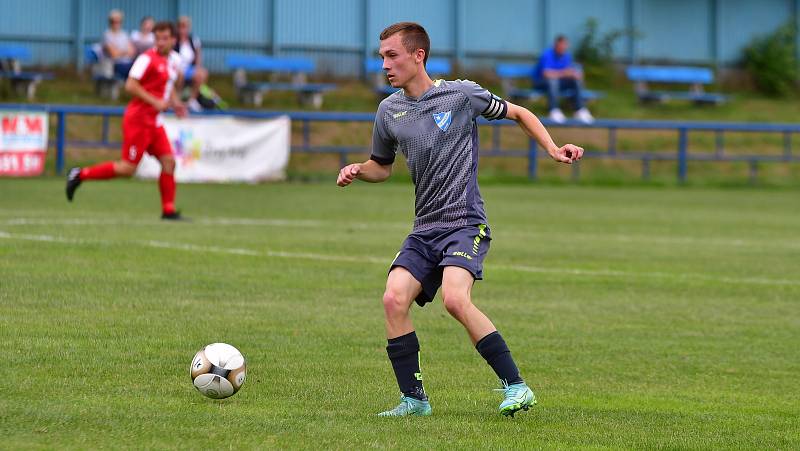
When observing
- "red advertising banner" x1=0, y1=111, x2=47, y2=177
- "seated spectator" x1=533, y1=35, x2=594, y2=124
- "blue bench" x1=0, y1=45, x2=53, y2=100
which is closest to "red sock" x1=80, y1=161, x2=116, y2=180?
"red advertising banner" x1=0, y1=111, x2=47, y2=177

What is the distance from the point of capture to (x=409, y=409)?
6059mm

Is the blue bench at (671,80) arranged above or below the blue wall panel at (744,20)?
below

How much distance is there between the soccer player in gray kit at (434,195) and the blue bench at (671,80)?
30.8 m

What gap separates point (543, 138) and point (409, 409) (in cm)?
139

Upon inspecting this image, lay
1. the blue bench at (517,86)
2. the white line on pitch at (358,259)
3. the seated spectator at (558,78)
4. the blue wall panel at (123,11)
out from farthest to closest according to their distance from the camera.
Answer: the blue wall panel at (123,11), the blue bench at (517,86), the seated spectator at (558,78), the white line on pitch at (358,259)

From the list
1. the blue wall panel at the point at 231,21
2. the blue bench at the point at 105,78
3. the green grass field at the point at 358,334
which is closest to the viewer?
the green grass field at the point at 358,334

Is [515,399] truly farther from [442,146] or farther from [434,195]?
[442,146]

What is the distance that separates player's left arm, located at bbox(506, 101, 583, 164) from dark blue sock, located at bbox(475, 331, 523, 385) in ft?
2.79

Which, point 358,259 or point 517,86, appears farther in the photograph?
point 517,86

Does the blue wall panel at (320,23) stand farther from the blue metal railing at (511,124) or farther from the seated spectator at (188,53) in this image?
the seated spectator at (188,53)

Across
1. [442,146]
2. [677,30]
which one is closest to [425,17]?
[677,30]

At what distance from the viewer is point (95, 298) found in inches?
366

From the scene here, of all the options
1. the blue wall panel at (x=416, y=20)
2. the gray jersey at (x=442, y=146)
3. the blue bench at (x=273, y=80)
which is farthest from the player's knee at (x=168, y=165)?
the blue wall panel at (x=416, y=20)

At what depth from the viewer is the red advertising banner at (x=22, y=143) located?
2319 cm
